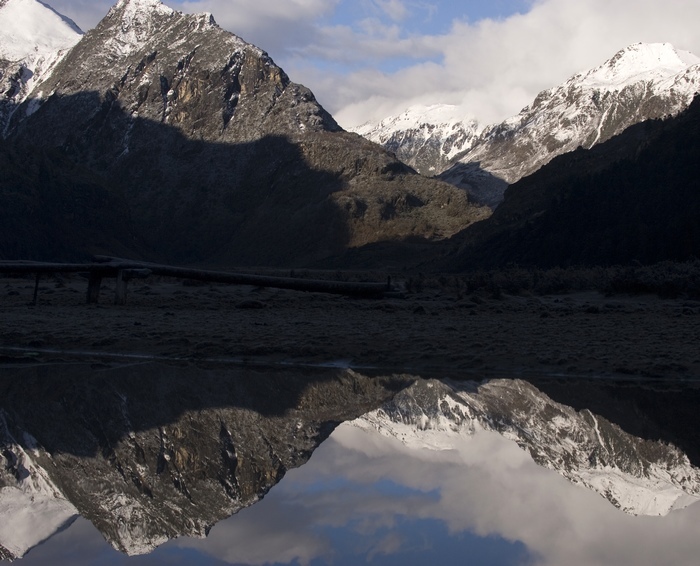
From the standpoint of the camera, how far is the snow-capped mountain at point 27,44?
14525 cm

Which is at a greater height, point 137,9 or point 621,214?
point 137,9

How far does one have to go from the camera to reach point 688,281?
24594 mm

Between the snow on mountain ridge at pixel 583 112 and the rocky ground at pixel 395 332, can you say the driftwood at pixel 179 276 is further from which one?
the snow on mountain ridge at pixel 583 112

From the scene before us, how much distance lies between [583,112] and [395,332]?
472ft

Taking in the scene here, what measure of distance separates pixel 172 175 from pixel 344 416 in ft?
367

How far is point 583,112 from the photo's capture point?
510 feet

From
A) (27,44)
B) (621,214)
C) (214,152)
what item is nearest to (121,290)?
(621,214)

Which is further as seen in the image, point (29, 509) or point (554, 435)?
point (554, 435)

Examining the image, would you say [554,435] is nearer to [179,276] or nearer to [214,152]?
[179,276]

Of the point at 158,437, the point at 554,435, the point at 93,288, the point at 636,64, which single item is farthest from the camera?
the point at 636,64

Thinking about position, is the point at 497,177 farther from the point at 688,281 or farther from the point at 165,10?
the point at 688,281

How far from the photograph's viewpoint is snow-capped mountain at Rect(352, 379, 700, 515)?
26.9 ft

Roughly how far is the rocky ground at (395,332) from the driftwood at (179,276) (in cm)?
41

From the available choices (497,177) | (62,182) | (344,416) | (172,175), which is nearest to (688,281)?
(344,416)
